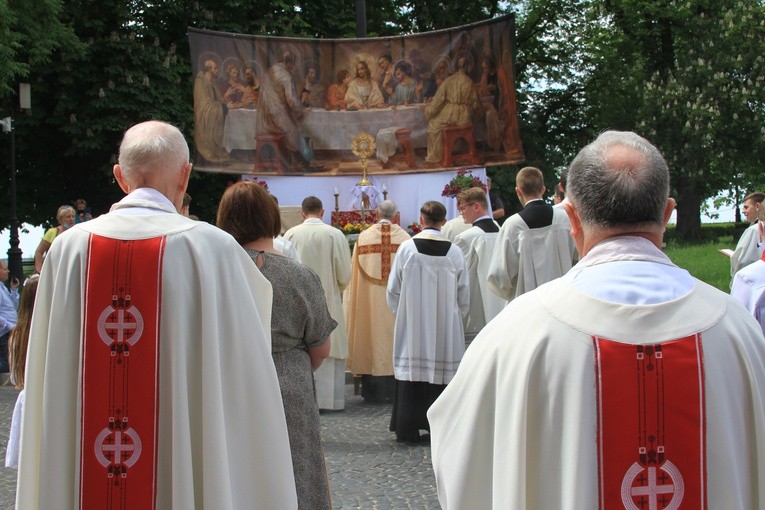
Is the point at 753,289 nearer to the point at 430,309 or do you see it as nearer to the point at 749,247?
the point at 430,309

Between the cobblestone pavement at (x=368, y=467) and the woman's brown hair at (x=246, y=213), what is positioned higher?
the woman's brown hair at (x=246, y=213)

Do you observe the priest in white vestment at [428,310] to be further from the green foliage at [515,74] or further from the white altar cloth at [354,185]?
the white altar cloth at [354,185]

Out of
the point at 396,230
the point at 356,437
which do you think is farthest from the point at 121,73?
the point at 356,437

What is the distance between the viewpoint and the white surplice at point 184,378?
11.5 ft

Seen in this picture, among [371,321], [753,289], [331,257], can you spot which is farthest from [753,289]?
[371,321]

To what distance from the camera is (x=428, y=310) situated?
351 inches

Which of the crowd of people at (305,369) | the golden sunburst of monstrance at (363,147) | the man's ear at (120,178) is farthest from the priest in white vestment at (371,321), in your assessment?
the golden sunburst of monstrance at (363,147)

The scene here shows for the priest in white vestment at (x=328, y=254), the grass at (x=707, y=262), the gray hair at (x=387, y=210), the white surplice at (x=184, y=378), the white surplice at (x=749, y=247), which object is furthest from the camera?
the grass at (x=707, y=262)

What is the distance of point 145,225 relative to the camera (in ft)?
11.9

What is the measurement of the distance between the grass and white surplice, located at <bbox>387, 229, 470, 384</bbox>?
302 inches

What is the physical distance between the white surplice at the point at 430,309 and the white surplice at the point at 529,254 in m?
0.59

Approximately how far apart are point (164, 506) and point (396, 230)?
23.4 ft

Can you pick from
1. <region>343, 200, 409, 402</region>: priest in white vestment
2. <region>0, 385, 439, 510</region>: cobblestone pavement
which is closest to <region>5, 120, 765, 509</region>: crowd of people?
<region>0, 385, 439, 510</region>: cobblestone pavement

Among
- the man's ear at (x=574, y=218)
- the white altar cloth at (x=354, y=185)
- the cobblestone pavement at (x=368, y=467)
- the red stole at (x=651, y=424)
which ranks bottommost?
the cobblestone pavement at (x=368, y=467)
